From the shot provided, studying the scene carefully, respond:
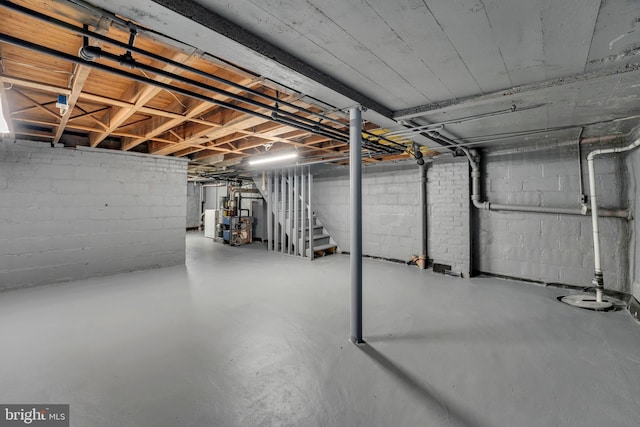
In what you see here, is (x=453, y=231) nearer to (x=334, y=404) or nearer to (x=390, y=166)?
(x=390, y=166)

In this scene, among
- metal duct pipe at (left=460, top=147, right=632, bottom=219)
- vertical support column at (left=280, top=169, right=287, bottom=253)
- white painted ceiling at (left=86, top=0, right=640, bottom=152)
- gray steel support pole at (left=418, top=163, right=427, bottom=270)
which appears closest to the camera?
white painted ceiling at (left=86, top=0, right=640, bottom=152)

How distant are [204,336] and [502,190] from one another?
4.74 metres

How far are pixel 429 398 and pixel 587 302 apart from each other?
2.99 metres

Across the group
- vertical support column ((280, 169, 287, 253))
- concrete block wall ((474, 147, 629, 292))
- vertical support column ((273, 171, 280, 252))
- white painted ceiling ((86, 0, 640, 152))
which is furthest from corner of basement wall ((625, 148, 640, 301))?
vertical support column ((273, 171, 280, 252))

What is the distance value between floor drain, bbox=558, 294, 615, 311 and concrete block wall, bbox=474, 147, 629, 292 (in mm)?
404

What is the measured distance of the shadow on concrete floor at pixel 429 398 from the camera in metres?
1.49

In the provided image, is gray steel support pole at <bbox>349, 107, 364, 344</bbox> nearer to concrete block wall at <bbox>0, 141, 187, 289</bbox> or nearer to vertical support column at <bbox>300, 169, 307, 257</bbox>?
vertical support column at <bbox>300, 169, 307, 257</bbox>

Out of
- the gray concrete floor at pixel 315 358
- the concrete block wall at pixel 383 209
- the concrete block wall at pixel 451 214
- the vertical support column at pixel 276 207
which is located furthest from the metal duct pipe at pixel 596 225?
the vertical support column at pixel 276 207

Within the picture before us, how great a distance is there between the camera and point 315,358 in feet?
6.85

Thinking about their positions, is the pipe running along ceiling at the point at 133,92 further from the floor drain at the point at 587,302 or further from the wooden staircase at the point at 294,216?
the floor drain at the point at 587,302

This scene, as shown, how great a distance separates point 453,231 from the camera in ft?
14.9

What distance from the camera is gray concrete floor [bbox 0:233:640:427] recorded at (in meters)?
1.56

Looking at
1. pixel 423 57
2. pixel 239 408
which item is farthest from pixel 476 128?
pixel 239 408

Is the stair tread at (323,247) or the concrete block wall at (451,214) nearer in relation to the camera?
the concrete block wall at (451,214)
